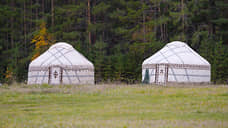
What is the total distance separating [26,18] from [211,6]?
1497 cm

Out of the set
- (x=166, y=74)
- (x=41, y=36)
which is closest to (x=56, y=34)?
(x=41, y=36)

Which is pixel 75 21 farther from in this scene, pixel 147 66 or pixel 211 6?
pixel 147 66

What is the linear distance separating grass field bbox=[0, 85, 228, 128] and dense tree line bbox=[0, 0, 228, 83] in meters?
10.4

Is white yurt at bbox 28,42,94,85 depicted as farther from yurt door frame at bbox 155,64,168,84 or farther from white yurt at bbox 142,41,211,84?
yurt door frame at bbox 155,64,168,84

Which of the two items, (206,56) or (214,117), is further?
(206,56)

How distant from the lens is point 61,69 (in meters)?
18.4

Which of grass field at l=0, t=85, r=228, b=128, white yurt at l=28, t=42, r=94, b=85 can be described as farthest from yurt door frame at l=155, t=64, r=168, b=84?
grass field at l=0, t=85, r=228, b=128

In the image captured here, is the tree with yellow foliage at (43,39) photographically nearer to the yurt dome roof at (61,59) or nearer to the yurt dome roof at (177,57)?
the yurt dome roof at (61,59)

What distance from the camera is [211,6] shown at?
26.7 metres

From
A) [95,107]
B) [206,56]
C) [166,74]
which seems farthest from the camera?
[206,56]

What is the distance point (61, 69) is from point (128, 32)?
9.89m

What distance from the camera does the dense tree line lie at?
24.2 meters

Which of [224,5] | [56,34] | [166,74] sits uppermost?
[224,5]

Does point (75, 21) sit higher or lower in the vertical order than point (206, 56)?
higher
